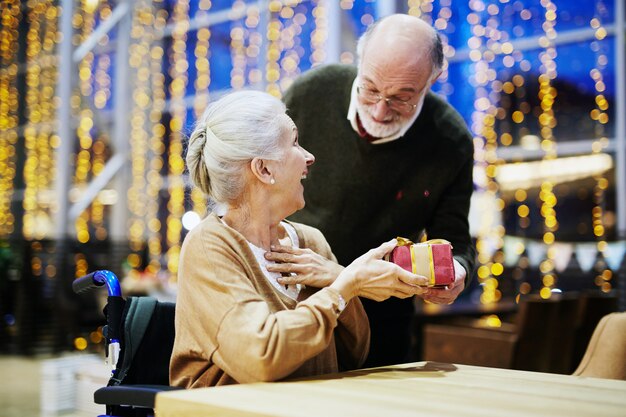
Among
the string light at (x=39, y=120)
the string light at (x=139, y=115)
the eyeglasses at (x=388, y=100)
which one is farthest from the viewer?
the string light at (x=39, y=120)

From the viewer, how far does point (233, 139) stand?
1.72 meters

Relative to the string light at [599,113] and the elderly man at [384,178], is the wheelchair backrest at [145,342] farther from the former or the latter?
the string light at [599,113]

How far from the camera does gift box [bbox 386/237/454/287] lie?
1.66 m

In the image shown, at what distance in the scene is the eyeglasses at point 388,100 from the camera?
2121 millimetres

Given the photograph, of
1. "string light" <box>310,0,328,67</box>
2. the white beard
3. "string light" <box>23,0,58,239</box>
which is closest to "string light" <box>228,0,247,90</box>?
"string light" <box>310,0,328,67</box>

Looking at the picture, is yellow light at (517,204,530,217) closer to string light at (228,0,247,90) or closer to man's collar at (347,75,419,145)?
string light at (228,0,247,90)

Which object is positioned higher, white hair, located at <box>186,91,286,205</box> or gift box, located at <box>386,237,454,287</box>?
white hair, located at <box>186,91,286,205</box>

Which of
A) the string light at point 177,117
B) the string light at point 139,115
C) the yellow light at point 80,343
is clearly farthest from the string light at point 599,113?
the string light at point 139,115

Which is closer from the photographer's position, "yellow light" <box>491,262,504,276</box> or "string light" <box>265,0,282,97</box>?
"yellow light" <box>491,262,504,276</box>

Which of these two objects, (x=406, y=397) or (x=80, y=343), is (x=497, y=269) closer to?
(x=80, y=343)

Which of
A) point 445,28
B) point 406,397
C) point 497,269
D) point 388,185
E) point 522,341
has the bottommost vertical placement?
point 522,341

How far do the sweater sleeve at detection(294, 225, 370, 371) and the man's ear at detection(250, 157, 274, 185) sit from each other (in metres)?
0.29

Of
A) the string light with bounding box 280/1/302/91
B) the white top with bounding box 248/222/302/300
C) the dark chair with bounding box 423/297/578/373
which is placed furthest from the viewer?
the string light with bounding box 280/1/302/91

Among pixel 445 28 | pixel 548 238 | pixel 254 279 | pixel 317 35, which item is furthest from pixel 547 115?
pixel 254 279
